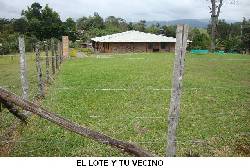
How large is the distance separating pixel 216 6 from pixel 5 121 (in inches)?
2029

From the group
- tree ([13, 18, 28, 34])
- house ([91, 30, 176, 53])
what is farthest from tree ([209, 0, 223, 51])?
tree ([13, 18, 28, 34])

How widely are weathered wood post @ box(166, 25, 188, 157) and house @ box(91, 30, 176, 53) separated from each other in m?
48.3

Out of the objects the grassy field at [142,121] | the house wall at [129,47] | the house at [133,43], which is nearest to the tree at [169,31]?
the house at [133,43]

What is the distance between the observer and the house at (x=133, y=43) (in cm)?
5472

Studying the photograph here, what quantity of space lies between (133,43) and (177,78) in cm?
5072

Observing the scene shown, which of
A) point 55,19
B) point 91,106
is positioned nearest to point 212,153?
point 91,106

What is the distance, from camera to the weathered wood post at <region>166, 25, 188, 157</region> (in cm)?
498

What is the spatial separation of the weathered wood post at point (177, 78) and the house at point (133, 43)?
48.3 meters

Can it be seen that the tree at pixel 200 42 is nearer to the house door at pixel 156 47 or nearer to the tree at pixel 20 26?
the house door at pixel 156 47

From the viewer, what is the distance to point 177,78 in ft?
16.8

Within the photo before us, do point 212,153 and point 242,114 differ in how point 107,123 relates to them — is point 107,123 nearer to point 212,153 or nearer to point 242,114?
point 212,153

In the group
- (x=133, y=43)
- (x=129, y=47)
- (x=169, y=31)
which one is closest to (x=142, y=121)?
(x=129, y=47)

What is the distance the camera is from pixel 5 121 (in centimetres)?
861

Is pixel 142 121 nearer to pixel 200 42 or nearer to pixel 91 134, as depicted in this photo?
pixel 91 134
